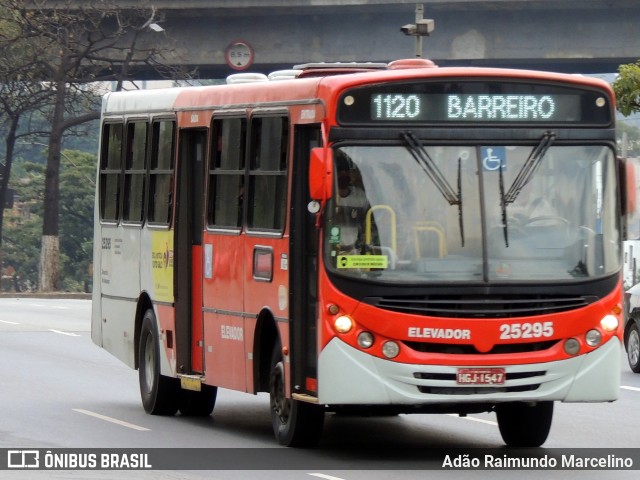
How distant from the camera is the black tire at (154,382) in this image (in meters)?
16.3

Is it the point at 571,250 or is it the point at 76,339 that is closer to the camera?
the point at 571,250

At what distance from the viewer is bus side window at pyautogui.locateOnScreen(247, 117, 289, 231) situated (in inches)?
527

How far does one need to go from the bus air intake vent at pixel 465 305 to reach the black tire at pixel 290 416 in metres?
1.09

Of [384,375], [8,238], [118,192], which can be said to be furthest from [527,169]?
Answer: [8,238]

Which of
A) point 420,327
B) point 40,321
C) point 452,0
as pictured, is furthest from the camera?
point 452,0

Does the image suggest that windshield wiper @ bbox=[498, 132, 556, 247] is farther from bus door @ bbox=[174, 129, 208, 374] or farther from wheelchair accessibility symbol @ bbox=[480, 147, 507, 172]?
bus door @ bbox=[174, 129, 208, 374]

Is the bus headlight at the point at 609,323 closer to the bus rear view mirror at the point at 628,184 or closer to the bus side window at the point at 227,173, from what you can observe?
the bus rear view mirror at the point at 628,184

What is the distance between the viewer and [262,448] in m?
13.3

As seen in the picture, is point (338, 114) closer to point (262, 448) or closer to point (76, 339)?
point (262, 448)

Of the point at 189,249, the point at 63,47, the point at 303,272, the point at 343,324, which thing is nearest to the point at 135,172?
the point at 189,249

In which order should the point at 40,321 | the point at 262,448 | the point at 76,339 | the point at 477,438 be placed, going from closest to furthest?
the point at 262,448
the point at 477,438
the point at 76,339
the point at 40,321

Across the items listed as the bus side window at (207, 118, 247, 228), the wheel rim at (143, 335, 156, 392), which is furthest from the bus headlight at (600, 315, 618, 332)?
the wheel rim at (143, 335, 156, 392)

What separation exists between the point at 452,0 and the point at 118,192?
29.9 metres

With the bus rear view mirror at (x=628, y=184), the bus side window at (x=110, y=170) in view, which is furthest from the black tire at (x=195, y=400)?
the bus rear view mirror at (x=628, y=184)
